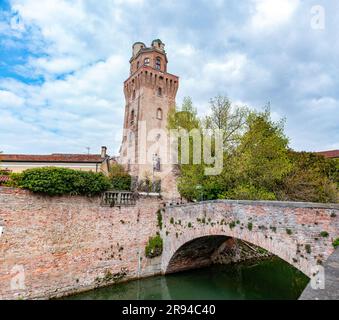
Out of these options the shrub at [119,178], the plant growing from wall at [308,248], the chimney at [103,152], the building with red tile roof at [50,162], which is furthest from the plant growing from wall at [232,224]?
the chimney at [103,152]

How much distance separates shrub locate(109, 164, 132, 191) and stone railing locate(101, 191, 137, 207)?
27.3 ft

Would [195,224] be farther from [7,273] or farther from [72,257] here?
[7,273]

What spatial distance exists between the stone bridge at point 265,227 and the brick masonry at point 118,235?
0.03 m

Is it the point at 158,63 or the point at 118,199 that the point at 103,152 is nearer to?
the point at 158,63

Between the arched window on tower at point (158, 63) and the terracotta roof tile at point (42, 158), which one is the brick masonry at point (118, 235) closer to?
the terracotta roof tile at point (42, 158)

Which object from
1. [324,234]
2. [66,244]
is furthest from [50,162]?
[324,234]

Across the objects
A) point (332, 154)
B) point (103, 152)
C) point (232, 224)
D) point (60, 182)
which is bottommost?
point (232, 224)

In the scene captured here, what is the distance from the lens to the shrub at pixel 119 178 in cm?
2293

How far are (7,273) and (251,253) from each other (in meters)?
16.1

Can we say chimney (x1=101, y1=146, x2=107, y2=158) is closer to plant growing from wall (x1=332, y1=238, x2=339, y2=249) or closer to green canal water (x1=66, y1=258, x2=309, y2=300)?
green canal water (x1=66, y1=258, x2=309, y2=300)

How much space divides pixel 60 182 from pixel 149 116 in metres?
17.4

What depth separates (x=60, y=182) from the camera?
459 inches

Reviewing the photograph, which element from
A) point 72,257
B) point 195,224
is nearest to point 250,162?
point 195,224

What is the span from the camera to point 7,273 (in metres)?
10.1
